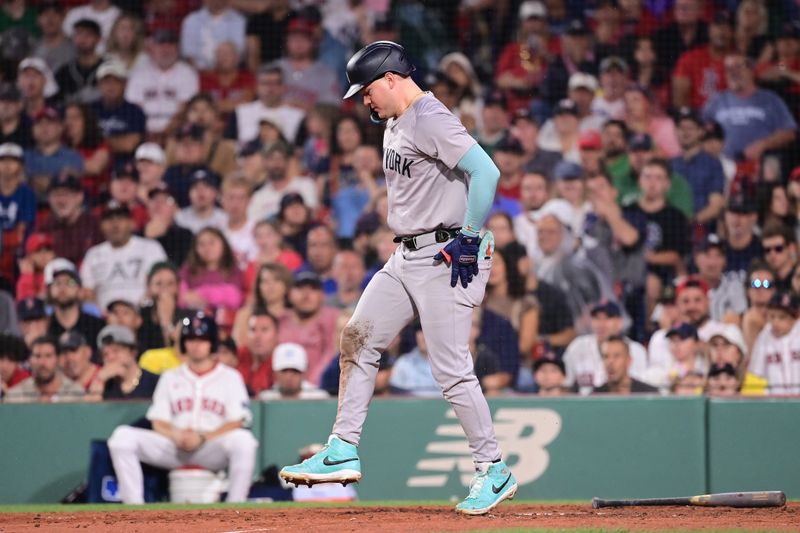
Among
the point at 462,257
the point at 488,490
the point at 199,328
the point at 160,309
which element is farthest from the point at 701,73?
the point at 488,490

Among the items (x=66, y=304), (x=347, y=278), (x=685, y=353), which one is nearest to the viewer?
(x=685, y=353)

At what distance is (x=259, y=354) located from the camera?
8.95 metres

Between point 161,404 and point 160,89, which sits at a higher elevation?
point 160,89

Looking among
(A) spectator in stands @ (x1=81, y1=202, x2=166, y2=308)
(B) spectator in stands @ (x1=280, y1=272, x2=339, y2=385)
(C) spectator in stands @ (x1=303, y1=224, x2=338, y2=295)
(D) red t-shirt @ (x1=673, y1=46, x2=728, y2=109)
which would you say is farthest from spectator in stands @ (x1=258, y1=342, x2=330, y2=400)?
(D) red t-shirt @ (x1=673, y1=46, x2=728, y2=109)

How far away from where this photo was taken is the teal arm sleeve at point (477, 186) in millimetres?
4832

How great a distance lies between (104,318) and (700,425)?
14.7ft

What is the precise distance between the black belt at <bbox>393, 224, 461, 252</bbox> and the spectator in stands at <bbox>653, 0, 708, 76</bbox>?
637cm

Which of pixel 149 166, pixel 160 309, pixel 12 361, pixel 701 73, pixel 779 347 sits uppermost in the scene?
pixel 701 73

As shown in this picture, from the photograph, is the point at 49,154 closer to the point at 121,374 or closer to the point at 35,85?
the point at 35,85

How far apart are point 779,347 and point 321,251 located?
362cm

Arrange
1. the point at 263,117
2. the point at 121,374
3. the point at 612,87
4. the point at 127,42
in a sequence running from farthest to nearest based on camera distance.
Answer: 1. the point at 127,42
2. the point at 263,117
3. the point at 612,87
4. the point at 121,374

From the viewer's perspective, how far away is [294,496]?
7.81 m

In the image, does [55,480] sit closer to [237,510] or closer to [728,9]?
[237,510]

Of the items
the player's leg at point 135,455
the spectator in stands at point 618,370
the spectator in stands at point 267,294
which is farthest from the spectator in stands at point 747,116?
the player's leg at point 135,455
